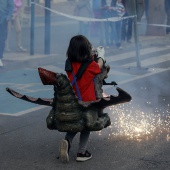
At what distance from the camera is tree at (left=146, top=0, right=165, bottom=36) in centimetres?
1766

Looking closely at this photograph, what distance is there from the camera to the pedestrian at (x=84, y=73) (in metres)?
5.76

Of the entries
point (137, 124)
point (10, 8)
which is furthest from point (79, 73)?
point (10, 8)

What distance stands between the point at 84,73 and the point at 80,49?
236mm

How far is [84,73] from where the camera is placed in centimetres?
582

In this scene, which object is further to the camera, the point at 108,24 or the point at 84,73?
the point at 108,24

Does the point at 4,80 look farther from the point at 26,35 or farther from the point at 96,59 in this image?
the point at 26,35

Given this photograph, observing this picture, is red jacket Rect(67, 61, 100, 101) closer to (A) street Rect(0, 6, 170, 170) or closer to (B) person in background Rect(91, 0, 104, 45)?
(A) street Rect(0, 6, 170, 170)

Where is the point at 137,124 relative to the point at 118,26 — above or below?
below

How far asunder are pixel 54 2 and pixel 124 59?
20596 mm

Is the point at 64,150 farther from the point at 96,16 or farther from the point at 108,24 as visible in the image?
the point at 96,16

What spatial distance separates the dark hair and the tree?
12094 millimetres

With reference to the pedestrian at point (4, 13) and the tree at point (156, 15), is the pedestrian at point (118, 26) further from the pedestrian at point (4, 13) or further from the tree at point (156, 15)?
the pedestrian at point (4, 13)

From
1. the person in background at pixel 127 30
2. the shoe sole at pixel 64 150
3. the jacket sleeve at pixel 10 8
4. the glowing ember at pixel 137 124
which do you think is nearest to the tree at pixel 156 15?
the person in background at pixel 127 30

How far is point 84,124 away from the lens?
18.9 ft
